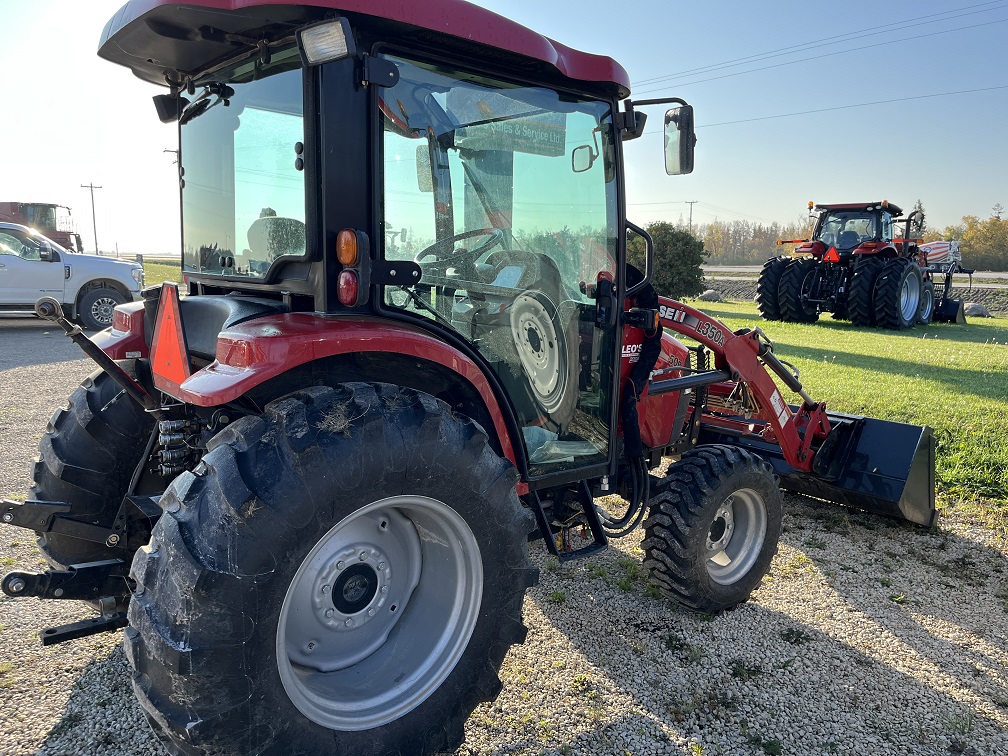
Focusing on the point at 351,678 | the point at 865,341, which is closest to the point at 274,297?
the point at 351,678

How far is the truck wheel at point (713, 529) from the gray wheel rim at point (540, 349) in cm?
86

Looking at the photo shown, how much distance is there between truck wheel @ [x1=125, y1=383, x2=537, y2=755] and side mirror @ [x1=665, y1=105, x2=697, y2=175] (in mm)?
1517

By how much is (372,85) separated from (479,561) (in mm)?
1558

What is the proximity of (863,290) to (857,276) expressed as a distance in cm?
35

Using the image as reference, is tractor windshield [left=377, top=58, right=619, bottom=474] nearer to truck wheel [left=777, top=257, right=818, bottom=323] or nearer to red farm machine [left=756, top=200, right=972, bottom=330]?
red farm machine [left=756, top=200, right=972, bottom=330]

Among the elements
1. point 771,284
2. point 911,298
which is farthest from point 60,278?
point 911,298

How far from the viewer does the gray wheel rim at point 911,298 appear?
54.4ft

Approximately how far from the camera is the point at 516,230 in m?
2.79

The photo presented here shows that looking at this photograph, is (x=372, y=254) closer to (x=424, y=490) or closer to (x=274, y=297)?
(x=274, y=297)

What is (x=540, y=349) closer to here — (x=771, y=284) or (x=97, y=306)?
(x=97, y=306)

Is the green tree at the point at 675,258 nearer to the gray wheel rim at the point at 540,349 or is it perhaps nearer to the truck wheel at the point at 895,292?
the truck wheel at the point at 895,292

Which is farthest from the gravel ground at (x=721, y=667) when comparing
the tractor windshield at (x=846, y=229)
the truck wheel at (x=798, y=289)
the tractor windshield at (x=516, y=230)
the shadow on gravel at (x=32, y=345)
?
the tractor windshield at (x=846, y=229)

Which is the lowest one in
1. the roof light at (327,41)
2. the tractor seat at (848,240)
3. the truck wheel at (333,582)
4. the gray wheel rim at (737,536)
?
the gray wheel rim at (737,536)

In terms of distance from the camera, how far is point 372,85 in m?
2.21
